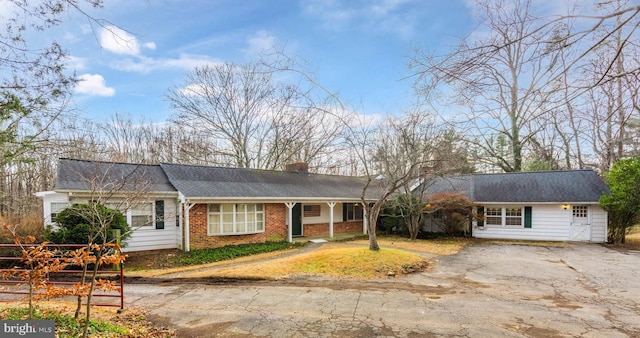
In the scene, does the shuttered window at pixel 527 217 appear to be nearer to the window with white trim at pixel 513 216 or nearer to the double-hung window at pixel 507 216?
the double-hung window at pixel 507 216

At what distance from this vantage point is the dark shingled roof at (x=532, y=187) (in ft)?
55.3

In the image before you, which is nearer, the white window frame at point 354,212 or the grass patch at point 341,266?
the grass patch at point 341,266

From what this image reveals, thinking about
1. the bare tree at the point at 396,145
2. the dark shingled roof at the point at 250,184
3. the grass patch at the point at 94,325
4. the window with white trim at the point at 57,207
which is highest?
the bare tree at the point at 396,145

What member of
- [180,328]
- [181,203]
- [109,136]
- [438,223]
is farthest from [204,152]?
[180,328]

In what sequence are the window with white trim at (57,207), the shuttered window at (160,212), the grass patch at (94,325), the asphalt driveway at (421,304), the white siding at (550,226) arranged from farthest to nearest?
the white siding at (550,226), the shuttered window at (160,212), the window with white trim at (57,207), the asphalt driveway at (421,304), the grass patch at (94,325)

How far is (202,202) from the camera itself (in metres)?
13.2

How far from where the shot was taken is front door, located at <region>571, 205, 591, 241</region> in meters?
16.4

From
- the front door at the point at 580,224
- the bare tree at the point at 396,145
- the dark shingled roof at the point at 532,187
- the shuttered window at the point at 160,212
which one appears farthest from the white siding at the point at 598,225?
the shuttered window at the point at 160,212

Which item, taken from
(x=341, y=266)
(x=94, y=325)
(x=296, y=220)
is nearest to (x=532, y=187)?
(x=296, y=220)

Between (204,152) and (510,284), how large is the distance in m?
22.6

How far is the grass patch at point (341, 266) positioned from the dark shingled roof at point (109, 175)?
4.87 metres

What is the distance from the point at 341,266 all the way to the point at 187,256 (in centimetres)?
632

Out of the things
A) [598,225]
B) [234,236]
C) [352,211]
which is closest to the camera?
[234,236]

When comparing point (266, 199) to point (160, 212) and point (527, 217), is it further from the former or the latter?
point (527, 217)
